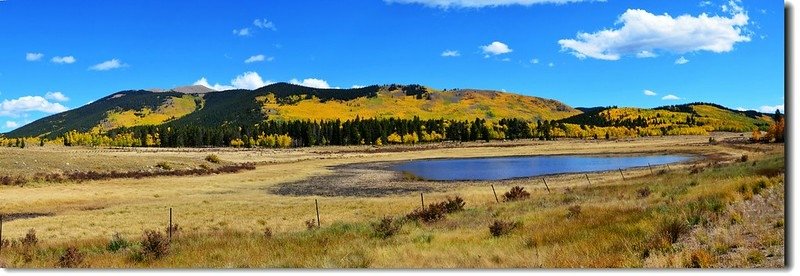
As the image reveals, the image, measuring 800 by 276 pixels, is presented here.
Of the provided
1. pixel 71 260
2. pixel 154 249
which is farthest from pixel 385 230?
pixel 71 260

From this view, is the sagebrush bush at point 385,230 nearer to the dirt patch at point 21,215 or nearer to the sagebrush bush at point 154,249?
the sagebrush bush at point 154,249

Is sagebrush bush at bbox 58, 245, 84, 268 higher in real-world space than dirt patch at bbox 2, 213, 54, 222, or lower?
higher

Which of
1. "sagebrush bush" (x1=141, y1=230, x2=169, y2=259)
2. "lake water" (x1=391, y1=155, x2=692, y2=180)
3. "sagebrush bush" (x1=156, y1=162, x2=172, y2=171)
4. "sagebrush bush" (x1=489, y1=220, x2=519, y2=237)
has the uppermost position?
"sagebrush bush" (x1=489, y1=220, x2=519, y2=237)

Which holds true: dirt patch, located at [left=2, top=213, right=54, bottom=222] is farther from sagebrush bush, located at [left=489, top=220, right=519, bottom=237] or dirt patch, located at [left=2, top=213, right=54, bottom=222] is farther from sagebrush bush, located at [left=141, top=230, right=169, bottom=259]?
sagebrush bush, located at [left=489, top=220, right=519, bottom=237]

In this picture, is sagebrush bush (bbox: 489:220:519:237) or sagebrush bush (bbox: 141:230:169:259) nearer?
sagebrush bush (bbox: 489:220:519:237)

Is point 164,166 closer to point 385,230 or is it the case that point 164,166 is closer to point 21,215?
point 21,215

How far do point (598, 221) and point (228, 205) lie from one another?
29214 mm

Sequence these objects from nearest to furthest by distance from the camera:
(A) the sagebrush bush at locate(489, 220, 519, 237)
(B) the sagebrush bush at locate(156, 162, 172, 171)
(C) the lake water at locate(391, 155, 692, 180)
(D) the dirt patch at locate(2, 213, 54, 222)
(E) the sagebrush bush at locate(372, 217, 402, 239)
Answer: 1. (A) the sagebrush bush at locate(489, 220, 519, 237)
2. (E) the sagebrush bush at locate(372, 217, 402, 239)
3. (D) the dirt patch at locate(2, 213, 54, 222)
4. (C) the lake water at locate(391, 155, 692, 180)
5. (B) the sagebrush bush at locate(156, 162, 172, 171)

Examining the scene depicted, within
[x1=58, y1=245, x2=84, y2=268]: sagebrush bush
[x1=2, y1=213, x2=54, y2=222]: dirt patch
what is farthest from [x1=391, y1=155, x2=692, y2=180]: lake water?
[x1=58, y1=245, x2=84, y2=268]: sagebrush bush

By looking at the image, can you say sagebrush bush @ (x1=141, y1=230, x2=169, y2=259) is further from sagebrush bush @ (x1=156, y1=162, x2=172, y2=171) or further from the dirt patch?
sagebrush bush @ (x1=156, y1=162, x2=172, y2=171)

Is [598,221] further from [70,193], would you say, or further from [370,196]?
[70,193]

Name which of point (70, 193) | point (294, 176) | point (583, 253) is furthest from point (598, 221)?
point (294, 176)

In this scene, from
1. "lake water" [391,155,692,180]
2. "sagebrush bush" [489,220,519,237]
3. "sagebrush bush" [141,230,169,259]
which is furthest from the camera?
"lake water" [391,155,692,180]

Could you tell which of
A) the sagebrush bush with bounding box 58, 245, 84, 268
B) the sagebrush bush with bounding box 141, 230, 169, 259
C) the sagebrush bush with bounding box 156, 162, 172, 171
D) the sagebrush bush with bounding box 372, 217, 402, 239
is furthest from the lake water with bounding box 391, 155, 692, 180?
the sagebrush bush with bounding box 58, 245, 84, 268
